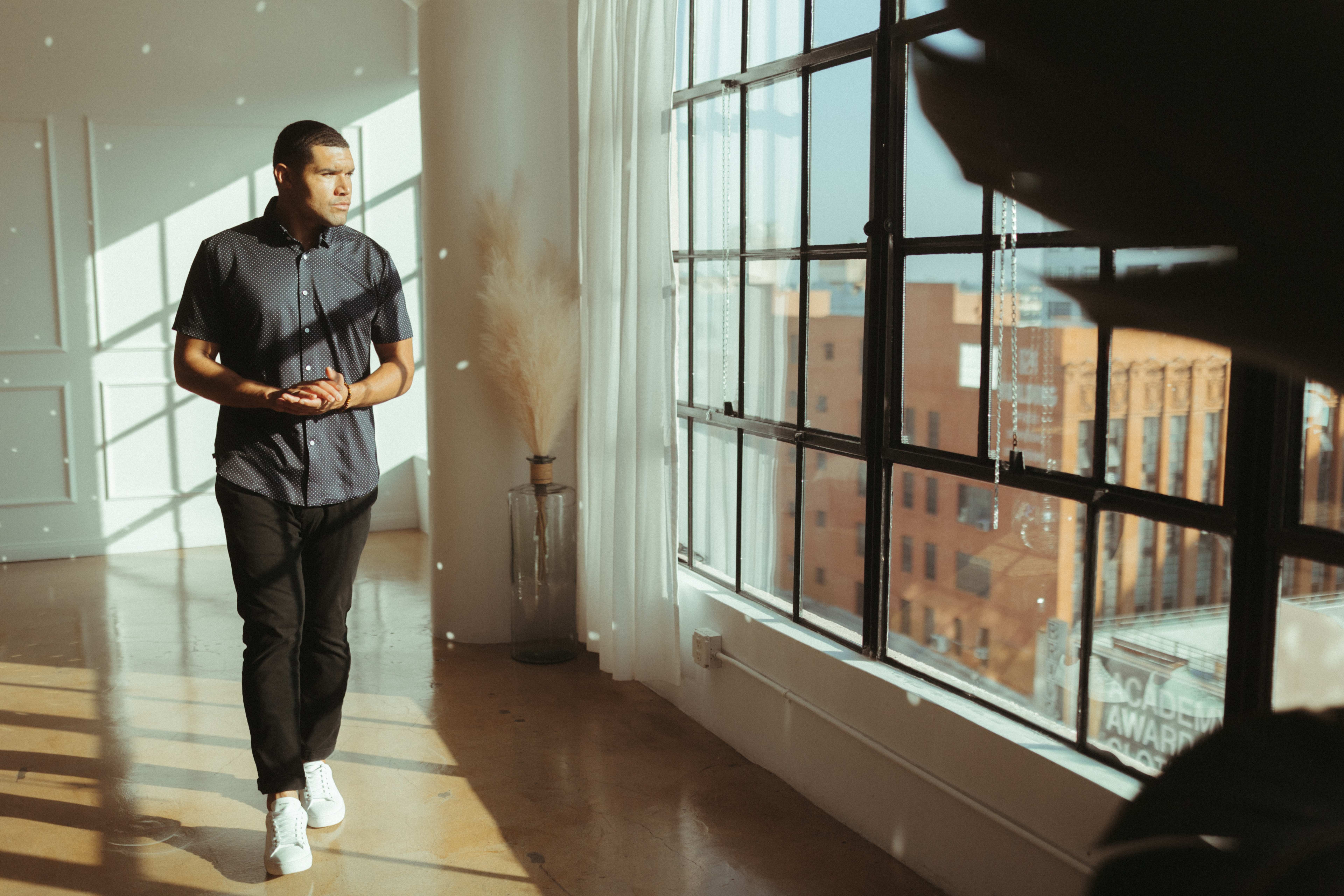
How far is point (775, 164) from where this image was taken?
2758 millimetres

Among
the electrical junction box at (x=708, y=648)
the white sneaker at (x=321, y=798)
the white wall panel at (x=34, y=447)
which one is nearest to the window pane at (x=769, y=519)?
the electrical junction box at (x=708, y=648)

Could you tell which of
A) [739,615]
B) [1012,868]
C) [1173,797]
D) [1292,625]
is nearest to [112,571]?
[739,615]

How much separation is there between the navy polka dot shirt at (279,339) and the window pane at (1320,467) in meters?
1.83

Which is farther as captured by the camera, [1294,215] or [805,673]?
[805,673]

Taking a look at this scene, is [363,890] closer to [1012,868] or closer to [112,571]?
[1012,868]

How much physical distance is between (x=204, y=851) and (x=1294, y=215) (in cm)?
261

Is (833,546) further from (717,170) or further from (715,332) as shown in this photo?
(717,170)

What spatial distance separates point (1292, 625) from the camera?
1.54 m

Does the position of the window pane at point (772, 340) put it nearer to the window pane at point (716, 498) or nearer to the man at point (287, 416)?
the window pane at point (716, 498)

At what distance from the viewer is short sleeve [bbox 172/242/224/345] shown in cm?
226

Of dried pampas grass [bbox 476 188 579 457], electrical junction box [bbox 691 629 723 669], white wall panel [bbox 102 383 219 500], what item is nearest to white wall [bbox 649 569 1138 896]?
electrical junction box [bbox 691 629 723 669]

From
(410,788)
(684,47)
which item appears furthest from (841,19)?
(410,788)

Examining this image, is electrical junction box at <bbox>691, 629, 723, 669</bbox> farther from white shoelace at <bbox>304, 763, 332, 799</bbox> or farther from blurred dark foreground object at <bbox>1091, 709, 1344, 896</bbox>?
blurred dark foreground object at <bbox>1091, 709, 1344, 896</bbox>

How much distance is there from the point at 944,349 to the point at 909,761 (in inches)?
34.2
